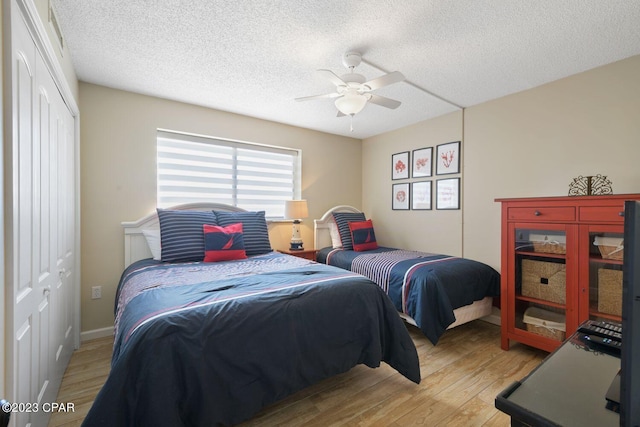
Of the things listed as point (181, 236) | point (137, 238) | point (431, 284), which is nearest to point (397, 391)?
point (431, 284)

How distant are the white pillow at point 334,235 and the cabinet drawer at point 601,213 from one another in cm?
247

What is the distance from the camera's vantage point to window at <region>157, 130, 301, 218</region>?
3160 mm

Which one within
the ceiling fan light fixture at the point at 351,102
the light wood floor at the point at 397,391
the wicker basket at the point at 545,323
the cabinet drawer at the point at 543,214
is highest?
the ceiling fan light fixture at the point at 351,102

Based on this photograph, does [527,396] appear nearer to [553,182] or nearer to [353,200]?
[553,182]

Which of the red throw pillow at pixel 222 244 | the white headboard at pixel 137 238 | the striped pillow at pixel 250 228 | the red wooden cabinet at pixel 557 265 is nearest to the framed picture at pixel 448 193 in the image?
the red wooden cabinet at pixel 557 265

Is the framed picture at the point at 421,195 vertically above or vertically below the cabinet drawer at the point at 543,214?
above

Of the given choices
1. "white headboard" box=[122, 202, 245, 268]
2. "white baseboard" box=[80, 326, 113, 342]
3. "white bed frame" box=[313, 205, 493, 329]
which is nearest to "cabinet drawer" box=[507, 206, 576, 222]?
"white bed frame" box=[313, 205, 493, 329]

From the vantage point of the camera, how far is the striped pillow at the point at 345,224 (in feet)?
12.5

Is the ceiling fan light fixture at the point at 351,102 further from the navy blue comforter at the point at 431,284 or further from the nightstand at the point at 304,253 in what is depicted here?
the nightstand at the point at 304,253

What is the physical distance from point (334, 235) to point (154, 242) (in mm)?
2220

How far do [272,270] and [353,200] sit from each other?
2.70 meters

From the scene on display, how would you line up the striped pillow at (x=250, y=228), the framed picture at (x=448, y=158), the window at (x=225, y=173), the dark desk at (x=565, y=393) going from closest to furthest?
the dark desk at (x=565, y=393)
the striped pillow at (x=250, y=228)
the window at (x=225, y=173)
the framed picture at (x=448, y=158)

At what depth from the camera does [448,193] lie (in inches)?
138

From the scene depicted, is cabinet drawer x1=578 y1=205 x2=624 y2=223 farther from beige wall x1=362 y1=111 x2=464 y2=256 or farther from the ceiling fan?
the ceiling fan
